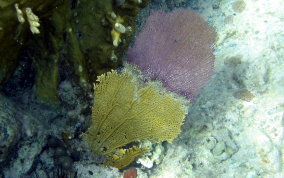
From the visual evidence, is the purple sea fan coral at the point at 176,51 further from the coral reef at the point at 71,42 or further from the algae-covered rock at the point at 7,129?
the algae-covered rock at the point at 7,129

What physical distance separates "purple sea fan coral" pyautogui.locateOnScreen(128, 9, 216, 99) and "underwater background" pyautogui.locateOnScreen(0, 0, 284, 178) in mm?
14

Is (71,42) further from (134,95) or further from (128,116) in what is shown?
(128,116)

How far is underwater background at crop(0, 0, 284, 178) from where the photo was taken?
2.75 m

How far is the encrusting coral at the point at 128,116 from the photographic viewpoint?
2.91 metres

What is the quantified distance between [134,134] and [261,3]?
10.2 ft

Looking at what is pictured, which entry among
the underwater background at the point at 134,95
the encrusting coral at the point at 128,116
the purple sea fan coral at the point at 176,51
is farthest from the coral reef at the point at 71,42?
the purple sea fan coral at the point at 176,51

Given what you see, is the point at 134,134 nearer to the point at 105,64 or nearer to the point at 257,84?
the point at 105,64

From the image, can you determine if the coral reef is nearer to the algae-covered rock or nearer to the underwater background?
the underwater background

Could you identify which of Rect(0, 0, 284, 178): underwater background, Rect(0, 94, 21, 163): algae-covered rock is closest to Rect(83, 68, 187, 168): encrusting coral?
Rect(0, 0, 284, 178): underwater background

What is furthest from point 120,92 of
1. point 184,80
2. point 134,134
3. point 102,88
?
point 184,80

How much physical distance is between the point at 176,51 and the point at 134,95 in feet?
2.97

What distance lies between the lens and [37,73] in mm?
2982

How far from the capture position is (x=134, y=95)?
9.67ft

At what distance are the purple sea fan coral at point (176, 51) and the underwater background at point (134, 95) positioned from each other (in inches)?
0.5
